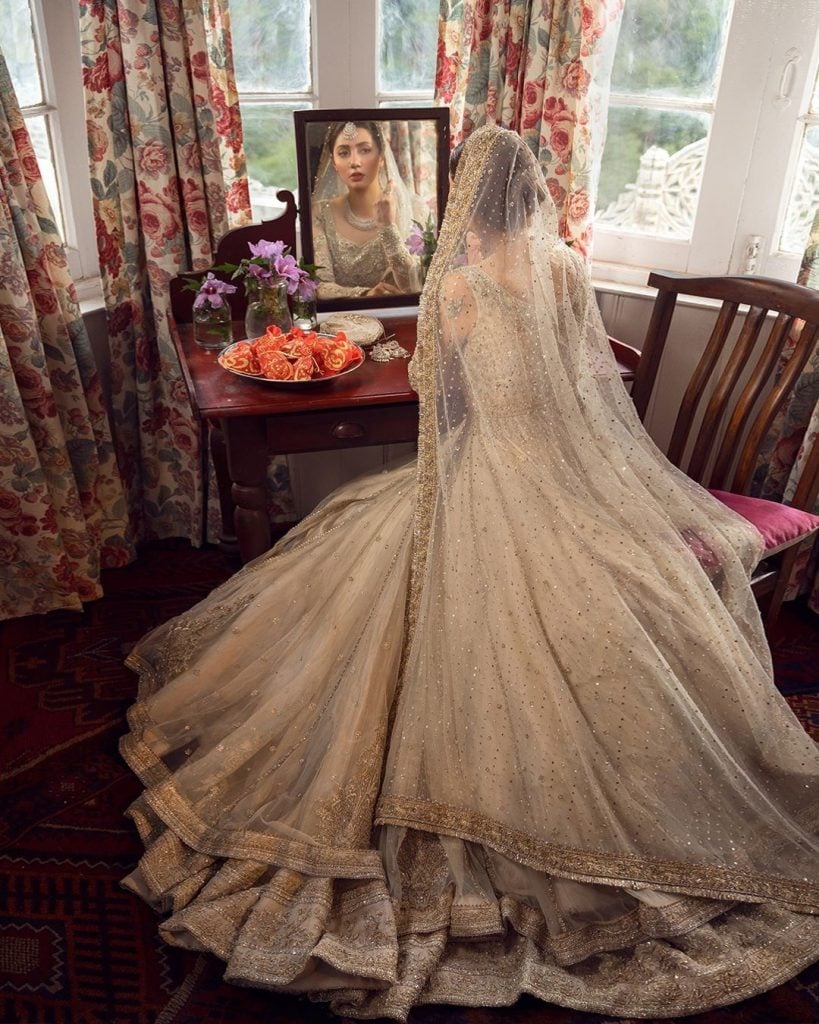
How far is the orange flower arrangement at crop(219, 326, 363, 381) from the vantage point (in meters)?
2.20

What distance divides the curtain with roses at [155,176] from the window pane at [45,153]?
10.2 inches

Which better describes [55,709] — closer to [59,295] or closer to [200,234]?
[59,295]

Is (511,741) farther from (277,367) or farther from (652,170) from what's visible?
(652,170)

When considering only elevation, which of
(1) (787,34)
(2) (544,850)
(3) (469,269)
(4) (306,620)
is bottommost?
(2) (544,850)

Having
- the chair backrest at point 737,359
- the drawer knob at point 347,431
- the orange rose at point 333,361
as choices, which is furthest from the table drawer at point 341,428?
the chair backrest at point 737,359

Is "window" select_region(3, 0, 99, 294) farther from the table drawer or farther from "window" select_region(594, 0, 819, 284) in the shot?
"window" select_region(594, 0, 819, 284)

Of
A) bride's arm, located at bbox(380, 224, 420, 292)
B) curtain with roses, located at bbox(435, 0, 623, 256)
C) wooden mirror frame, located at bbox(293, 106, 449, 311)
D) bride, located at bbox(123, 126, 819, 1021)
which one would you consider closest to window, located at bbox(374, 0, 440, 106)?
curtain with roses, located at bbox(435, 0, 623, 256)

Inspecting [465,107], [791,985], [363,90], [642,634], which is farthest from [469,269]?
[791,985]

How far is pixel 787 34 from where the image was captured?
264cm

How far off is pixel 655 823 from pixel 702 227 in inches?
75.3

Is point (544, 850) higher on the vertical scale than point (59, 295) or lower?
lower

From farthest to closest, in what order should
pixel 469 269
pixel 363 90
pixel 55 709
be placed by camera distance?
pixel 363 90
pixel 55 709
pixel 469 269

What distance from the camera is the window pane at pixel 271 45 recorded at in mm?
2783

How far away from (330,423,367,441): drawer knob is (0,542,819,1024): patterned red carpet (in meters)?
0.88
